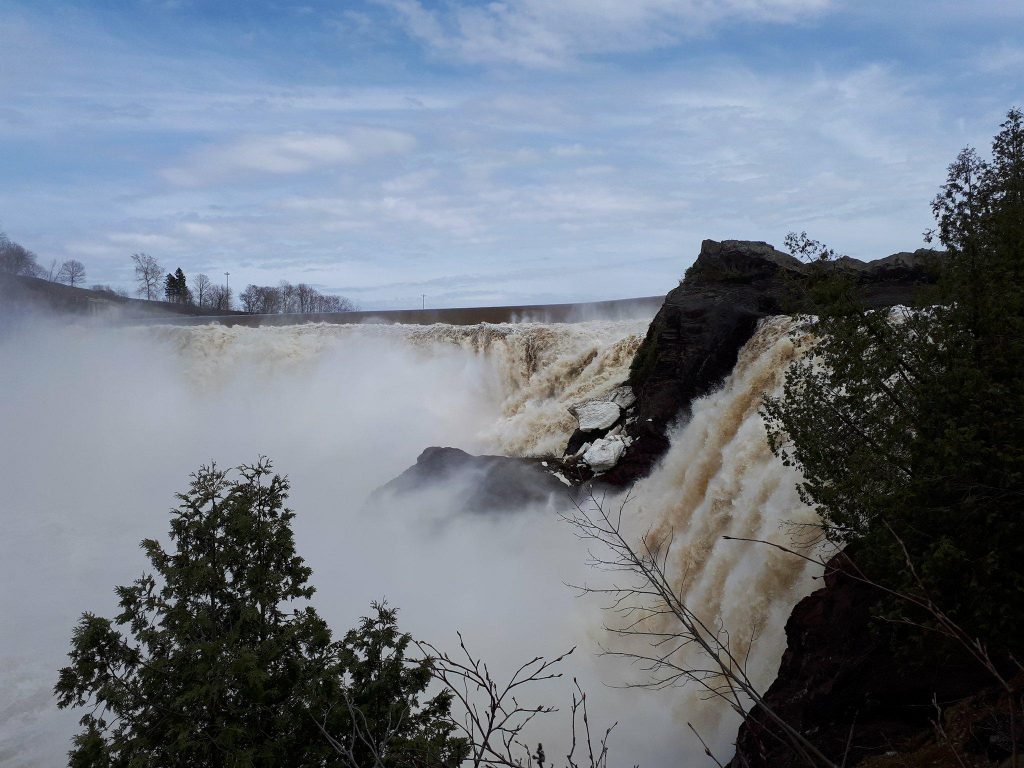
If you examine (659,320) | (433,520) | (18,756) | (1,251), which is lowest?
(18,756)

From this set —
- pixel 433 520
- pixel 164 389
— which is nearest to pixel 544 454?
pixel 433 520

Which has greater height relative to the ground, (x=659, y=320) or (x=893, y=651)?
(x=659, y=320)

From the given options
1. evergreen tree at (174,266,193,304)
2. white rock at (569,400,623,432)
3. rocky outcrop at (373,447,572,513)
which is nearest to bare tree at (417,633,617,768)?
rocky outcrop at (373,447,572,513)

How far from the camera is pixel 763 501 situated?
10219mm

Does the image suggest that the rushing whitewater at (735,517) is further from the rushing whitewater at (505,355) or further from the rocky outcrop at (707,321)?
the rushing whitewater at (505,355)

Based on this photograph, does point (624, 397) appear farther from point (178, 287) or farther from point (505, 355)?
point (178, 287)

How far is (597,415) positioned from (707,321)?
3.65 metres

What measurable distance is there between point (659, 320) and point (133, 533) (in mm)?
15648

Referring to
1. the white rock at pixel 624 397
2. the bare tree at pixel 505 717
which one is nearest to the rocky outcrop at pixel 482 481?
the white rock at pixel 624 397

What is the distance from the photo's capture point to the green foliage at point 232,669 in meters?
5.36

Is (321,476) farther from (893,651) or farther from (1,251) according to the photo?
(1,251)

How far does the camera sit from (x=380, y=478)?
22750mm

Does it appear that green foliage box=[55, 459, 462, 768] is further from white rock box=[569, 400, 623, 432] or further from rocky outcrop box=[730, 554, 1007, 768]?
white rock box=[569, 400, 623, 432]

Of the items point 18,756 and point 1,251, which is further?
point 1,251
